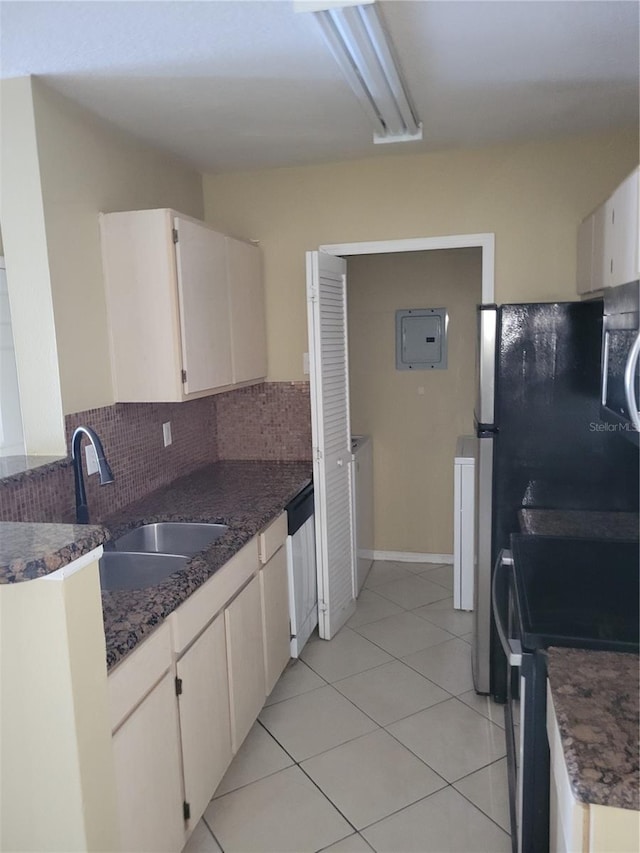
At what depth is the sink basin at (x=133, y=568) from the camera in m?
2.20

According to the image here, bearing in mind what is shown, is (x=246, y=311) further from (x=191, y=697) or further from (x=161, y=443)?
(x=191, y=697)

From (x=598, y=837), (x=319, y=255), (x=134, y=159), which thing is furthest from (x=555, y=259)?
(x=598, y=837)

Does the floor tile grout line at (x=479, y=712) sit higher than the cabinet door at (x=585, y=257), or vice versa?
the cabinet door at (x=585, y=257)

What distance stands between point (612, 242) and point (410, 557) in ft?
8.94

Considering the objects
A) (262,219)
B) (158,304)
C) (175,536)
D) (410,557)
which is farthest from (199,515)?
(410,557)

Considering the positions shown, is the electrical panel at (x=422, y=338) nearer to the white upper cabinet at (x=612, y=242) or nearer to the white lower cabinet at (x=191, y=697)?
the white upper cabinet at (x=612, y=242)

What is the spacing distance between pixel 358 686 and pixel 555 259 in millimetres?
2213

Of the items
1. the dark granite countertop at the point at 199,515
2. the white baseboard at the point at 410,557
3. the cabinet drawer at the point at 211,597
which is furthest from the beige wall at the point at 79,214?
the white baseboard at the point at 410,557

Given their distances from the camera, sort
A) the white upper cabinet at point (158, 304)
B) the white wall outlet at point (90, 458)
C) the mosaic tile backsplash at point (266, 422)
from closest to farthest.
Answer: the white wall outlet at point (90, 458) < the white upper cabinet at point (158, 304) < the mosaic tile backsplash at point (266, 422)

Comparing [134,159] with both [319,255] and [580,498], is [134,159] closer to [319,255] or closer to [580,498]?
[319,255]

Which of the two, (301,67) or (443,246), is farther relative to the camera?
(443,246)

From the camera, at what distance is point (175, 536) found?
8.29 feet

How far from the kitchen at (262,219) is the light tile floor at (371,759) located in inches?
44.2

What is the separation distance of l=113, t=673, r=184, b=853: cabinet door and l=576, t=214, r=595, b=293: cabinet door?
2.21 meters
